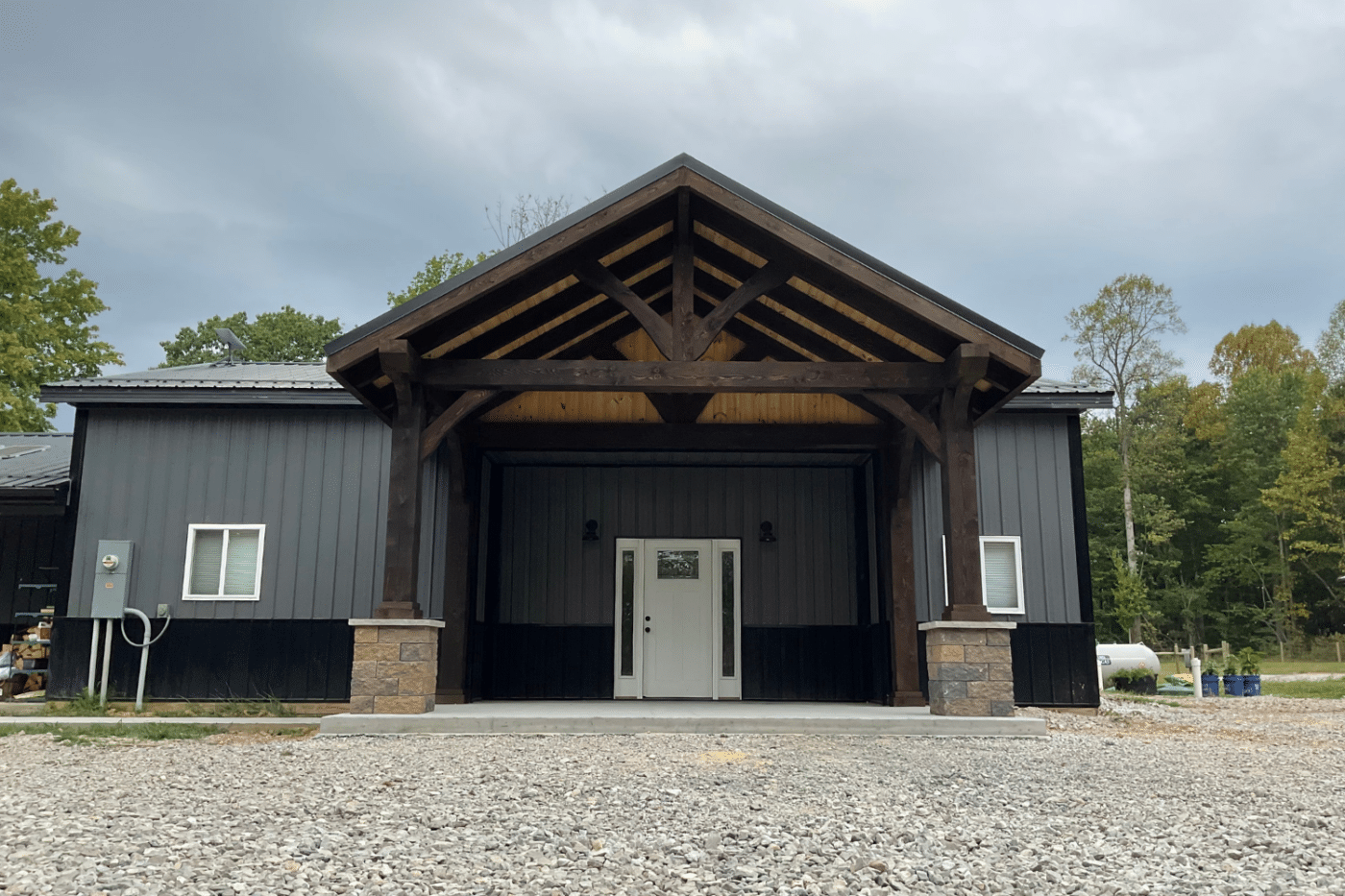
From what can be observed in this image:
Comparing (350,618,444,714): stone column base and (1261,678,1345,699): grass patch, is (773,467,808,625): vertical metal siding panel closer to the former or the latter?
(350,618,444,714): stone column base

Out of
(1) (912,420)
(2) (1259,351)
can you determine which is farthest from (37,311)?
(2) (1259,351)

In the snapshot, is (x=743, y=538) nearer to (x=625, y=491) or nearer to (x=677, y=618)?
(x=677, y=618)

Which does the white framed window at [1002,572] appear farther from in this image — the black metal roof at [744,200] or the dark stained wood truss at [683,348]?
the black metal roof at [744,200]

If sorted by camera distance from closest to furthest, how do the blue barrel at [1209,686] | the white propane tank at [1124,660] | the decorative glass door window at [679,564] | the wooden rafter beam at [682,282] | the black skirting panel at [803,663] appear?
the wooden rafter beam at [682,282]
the black skirting panel at [803,663]
the decorative glass door window at [679,564]
the blue barrel at [1209,686]
the white propane tank at [1124,660]

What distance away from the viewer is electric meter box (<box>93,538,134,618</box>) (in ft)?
31.1

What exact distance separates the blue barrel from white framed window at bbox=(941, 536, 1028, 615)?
22.9ft

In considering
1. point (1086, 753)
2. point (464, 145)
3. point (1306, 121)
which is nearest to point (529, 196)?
point (1086, 753)

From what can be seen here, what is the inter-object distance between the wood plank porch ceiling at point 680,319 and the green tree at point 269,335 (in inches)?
1071

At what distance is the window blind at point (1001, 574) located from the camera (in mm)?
10117

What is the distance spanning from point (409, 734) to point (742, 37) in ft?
102

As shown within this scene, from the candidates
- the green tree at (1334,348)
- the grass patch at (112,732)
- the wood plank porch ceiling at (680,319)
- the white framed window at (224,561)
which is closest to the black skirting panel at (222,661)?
the white framed window at (224,561)

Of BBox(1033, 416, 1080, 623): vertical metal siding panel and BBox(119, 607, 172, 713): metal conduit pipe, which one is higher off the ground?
BBox(1033, 416, 1080, 623): vertical metal siding panel

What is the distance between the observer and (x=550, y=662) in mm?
11078

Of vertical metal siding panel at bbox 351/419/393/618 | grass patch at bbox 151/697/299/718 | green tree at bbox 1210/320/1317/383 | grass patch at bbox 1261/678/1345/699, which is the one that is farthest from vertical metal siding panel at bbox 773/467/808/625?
green tree at bbox 1210/320/1317/383
